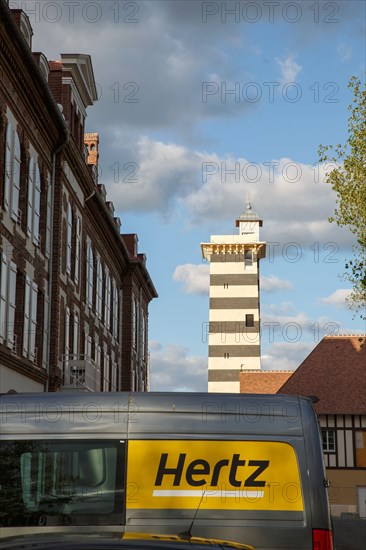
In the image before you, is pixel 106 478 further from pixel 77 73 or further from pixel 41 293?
pixel 77 73

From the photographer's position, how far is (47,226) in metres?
29.0

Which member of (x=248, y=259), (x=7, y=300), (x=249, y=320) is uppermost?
(x=248, y=259)

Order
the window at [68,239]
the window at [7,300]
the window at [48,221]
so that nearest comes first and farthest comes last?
the window at [7,300] → the window at [48,221] → the window at [68,239]

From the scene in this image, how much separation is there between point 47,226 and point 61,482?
22087 millimetres

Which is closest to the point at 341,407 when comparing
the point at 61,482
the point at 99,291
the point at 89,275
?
the point at 99,291

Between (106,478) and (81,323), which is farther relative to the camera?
(81,323)

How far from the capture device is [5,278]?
2420 cm

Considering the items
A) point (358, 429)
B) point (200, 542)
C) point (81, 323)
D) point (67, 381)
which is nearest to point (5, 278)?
point (67, 381)

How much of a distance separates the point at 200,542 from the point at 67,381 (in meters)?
26.5

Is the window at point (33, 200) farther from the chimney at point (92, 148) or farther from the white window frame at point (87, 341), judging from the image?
the chimney at point (92, 148)

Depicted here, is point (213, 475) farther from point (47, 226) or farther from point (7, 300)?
point (47, 226)

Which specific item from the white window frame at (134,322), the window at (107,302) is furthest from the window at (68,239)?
the white window frame at (134,322)

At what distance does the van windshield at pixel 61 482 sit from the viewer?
7363 mm

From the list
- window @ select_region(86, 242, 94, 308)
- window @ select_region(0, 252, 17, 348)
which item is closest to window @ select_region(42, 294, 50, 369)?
window @ select_region(0, 252, 17, 348)
